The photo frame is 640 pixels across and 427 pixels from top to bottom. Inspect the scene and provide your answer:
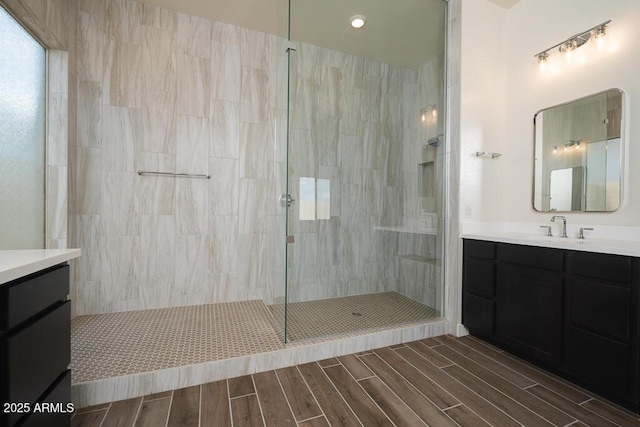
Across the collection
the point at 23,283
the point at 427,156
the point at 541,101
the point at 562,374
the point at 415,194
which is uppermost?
the point at 541,101

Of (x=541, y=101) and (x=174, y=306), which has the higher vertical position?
(x=541, y=101)

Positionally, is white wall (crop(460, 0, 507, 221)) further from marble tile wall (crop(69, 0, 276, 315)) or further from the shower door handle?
marble tile wall (crop(69, 0, 276, 315))

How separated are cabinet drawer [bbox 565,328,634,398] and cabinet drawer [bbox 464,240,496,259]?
0.65 metres

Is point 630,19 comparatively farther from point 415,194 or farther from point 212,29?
point 212,29

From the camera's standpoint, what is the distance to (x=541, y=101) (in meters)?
2.35

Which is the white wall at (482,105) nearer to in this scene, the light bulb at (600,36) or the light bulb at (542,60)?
the light bulb at (542,60)

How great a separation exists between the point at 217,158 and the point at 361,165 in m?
1.39

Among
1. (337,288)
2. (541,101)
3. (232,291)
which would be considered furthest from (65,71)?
(541,101)

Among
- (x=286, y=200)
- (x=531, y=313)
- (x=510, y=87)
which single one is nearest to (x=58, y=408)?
(x=286, y=200)

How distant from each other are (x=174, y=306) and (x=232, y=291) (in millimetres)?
525

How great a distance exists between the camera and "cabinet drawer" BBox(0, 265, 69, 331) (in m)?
0.81

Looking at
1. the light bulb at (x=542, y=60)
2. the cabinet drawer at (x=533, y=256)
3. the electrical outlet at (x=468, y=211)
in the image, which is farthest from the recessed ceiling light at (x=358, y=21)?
the cabinet drawer at (x=533, y=256)

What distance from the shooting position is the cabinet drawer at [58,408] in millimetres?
949

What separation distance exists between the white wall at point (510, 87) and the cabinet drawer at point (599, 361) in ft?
2.88
